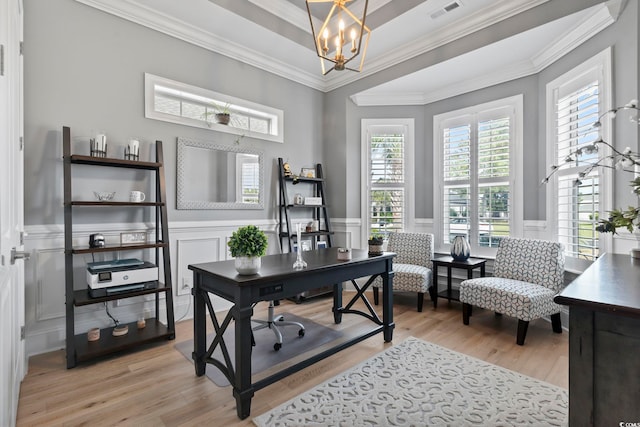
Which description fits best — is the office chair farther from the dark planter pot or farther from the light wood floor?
the dark planter pot

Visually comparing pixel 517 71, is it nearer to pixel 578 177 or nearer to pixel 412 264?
pixel 578 177

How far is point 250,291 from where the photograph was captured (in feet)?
6.56

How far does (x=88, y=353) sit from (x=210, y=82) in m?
2.92

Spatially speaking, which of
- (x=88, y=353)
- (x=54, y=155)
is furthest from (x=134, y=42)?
(x=88, y=353)

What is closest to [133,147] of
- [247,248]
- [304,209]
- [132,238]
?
[132,238]

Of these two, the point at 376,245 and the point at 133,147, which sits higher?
the point at 133,147

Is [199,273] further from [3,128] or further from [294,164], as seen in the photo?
[294,164]

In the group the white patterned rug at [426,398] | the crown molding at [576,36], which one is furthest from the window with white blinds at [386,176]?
the white patterned rug at [426,398]

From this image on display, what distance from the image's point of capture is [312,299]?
426 centimetres

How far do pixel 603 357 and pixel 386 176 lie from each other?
385 centimetres

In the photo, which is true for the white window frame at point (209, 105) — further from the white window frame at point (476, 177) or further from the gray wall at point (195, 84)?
the white window frame at point (476, 177)

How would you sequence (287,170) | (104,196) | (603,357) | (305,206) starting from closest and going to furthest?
1. (603,357)
2. (104,196)
3. (287,170)
4. (305,206)

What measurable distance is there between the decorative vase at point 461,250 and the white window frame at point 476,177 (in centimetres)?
40

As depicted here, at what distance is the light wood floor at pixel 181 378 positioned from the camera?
1949 millimetres
